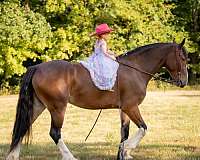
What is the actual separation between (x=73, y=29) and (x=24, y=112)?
23163mm

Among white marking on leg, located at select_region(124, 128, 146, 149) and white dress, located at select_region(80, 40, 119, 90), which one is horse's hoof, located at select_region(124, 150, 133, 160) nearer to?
white marking on leg, located at select_region(124, 128, 146, 149)

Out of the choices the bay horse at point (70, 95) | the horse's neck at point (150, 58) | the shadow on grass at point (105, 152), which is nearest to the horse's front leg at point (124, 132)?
the bay horse at point (70, 95)

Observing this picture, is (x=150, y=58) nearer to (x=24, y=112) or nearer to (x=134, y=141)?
(x=134, y=141)

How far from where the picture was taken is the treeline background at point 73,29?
1075 inches

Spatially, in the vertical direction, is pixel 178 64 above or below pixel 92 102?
above

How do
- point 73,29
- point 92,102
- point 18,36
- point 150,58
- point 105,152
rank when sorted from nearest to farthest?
point 92,102
point 150,58
point 105,152
point 18,36
point 73,29

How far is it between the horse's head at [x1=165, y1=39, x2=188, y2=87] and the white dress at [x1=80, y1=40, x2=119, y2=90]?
3.18 feet

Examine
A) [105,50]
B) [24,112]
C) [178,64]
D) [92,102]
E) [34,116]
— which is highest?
[105,50]

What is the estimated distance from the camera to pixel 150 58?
813 centimetres

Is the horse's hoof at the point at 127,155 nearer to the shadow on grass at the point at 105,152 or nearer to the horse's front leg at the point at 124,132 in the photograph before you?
the horse's front leg at the point at 124,132

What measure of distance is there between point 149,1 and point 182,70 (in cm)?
2513

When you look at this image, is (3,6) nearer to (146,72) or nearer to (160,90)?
(160,90)

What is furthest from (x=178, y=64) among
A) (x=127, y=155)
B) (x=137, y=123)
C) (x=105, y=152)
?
(x=105, y=152)

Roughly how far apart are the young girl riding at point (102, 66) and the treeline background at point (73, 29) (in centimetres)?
1918
